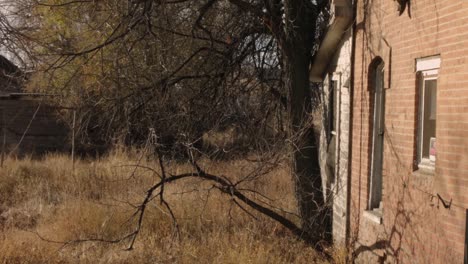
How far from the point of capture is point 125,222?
10.1 metres

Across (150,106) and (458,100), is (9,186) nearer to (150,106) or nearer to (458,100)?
(150,106)

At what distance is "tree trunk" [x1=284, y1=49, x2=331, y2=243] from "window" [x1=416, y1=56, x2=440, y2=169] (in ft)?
12.1

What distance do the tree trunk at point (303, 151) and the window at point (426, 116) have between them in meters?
3.70

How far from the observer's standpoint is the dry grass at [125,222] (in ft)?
29.6

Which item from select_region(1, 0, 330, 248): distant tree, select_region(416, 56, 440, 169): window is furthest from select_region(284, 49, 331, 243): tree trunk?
select_region(416, 56, 440, 169): window

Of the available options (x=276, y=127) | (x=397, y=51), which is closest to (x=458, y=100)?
(x=397, y=51)

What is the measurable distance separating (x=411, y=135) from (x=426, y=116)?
25 cm

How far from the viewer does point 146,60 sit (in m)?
11.8

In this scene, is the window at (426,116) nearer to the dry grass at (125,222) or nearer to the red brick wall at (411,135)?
the red brick wall at (411,135)

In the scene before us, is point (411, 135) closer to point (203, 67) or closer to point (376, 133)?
point (376, 133)

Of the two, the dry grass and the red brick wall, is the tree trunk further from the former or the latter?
the red brick wall

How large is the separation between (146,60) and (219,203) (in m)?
3.19

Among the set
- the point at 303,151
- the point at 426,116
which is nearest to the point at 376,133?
the point at 426,116

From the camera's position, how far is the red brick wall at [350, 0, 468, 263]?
5020 mm
